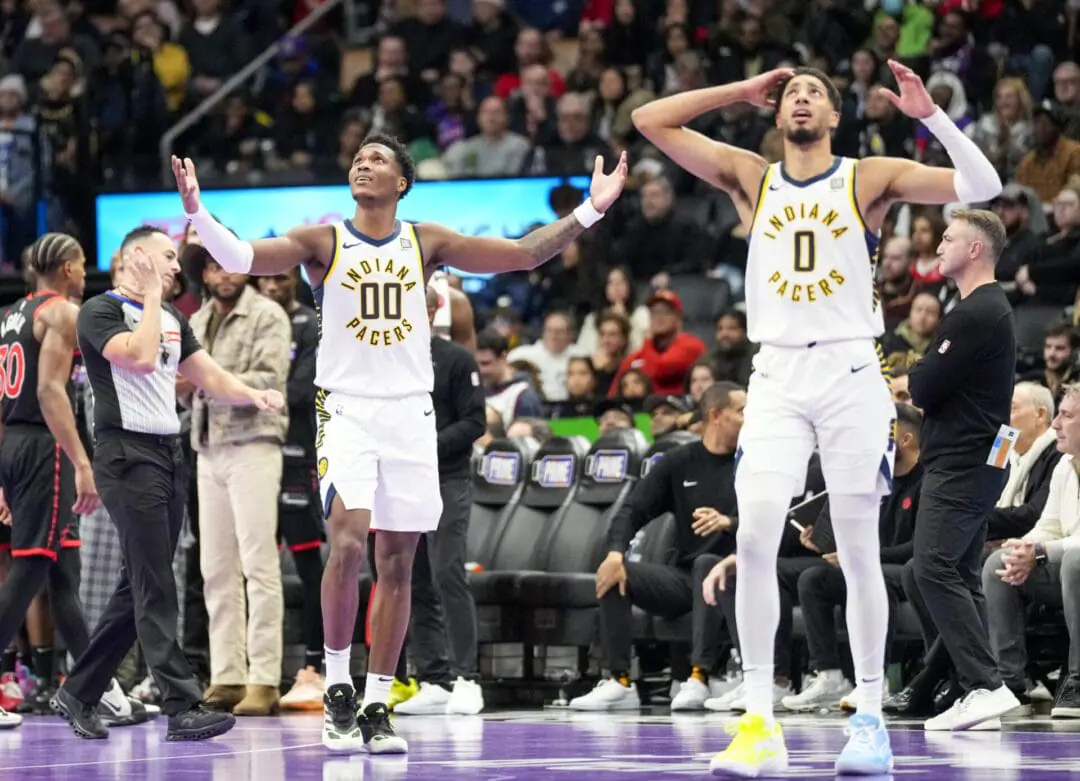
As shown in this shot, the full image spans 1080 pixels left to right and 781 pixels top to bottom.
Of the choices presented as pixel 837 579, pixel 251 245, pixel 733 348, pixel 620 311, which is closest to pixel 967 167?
pixel 251 245

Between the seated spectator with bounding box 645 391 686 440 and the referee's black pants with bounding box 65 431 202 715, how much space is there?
424 cm

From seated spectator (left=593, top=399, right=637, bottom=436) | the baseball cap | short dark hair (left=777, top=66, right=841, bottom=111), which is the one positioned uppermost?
short dark hair (left=777, top=66, right=841, bottom=111)

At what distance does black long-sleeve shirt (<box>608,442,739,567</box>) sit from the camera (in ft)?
32.5

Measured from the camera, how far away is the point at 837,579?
912 cm

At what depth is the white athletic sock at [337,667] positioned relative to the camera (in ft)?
23.1

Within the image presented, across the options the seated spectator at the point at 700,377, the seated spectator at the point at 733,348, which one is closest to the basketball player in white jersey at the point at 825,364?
the seated spectator at the point at 700,377

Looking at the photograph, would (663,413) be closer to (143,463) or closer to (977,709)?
(977,709)

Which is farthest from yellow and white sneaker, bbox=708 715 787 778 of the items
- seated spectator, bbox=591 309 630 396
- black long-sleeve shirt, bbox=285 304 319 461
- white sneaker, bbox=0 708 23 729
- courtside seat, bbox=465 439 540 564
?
seated spectator, bbox=591 309 630 396

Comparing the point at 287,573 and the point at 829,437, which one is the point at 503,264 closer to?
the point at 829,437

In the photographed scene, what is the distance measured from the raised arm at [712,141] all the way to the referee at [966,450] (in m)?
1.91

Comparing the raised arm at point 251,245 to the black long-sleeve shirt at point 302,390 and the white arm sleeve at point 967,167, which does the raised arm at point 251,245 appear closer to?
the white arm sleeve at point 967,167

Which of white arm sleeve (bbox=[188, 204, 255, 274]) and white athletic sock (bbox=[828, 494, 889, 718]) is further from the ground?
white arm sleeve (bbox=[188, 204, 255, 274])

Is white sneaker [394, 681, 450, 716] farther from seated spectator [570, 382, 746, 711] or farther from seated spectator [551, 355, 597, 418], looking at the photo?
seated spectator [551, 355, 597, 418]

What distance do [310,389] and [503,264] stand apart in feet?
9.53
